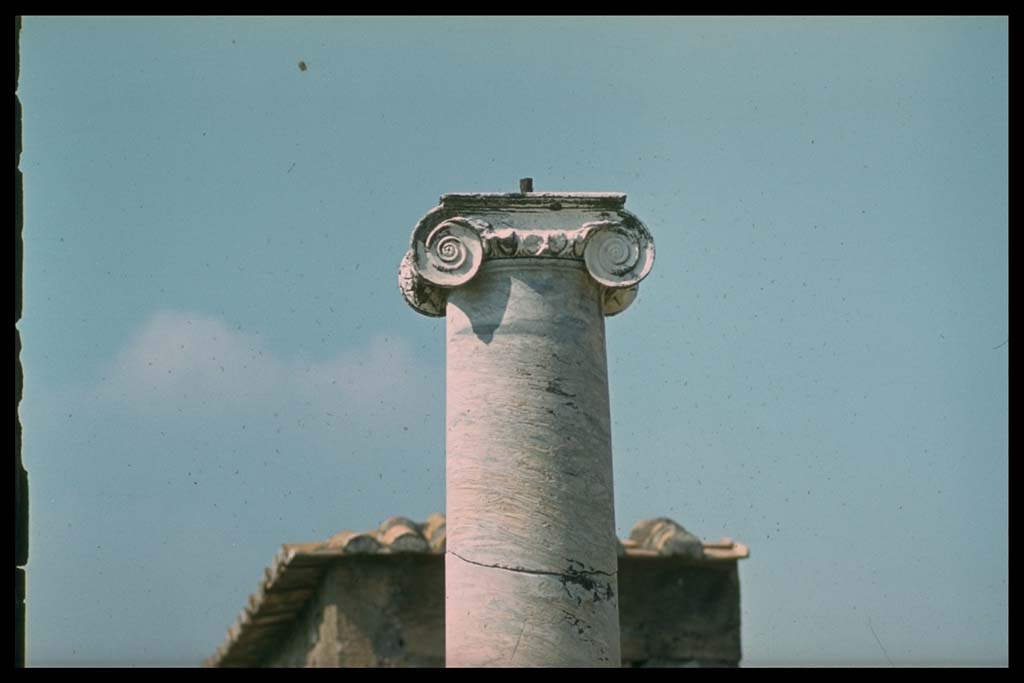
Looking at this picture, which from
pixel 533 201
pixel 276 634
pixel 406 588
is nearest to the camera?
pixel 533 201

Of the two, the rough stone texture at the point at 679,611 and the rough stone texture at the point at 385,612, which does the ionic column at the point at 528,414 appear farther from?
the rough stone texture at the point at 679,611

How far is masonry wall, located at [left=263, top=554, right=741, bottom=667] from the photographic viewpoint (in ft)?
49.2

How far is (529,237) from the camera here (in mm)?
8750

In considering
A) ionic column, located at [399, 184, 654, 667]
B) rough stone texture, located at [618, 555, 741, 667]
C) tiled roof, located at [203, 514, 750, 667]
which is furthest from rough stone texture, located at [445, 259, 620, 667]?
rough stone texture, located at [618, 555, 741, 667]

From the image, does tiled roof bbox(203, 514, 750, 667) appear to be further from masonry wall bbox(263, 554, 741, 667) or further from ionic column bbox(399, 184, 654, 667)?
ionic column bbox(399, 184, 654, 667)

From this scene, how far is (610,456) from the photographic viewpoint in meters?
8.69

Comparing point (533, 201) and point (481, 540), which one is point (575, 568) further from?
point (533, 201)

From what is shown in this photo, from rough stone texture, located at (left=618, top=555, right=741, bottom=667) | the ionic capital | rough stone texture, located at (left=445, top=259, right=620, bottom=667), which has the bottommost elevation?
rough stone texture, located at (left=618, top=555, right=741, bottom=667)

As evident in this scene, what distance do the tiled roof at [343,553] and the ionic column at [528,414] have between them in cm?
611

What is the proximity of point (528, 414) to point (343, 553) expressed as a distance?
677cm

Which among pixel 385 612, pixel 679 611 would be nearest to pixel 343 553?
pixel 385 612

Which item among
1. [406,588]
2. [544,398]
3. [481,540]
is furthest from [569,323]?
[406,588]

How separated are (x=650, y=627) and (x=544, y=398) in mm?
7847
